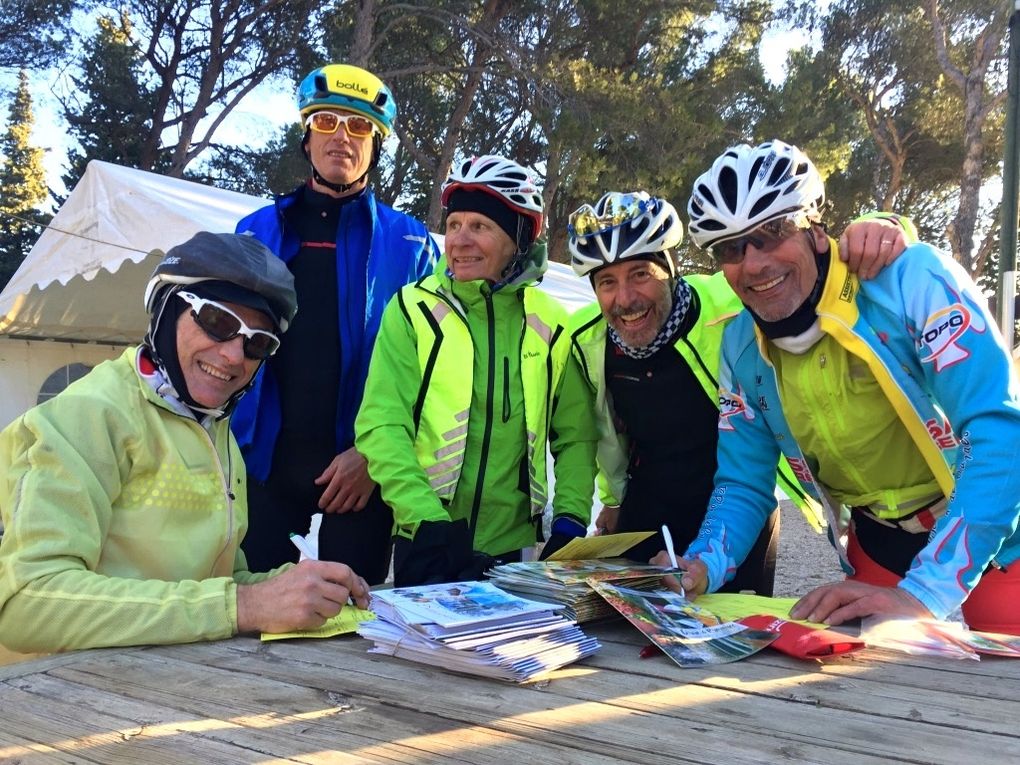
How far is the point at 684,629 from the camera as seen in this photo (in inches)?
77.0

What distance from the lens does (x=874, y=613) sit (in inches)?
79.0

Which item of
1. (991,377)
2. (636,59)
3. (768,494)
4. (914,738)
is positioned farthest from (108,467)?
(636,59)

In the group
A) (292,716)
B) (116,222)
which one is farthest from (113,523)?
(116,222)

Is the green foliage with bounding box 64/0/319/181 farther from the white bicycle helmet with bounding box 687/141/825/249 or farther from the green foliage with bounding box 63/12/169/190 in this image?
the white bicycle helmet with bounding box 687/141/825/249

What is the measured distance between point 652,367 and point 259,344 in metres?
1.38

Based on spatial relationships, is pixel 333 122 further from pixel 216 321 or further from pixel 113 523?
pixel 113 523

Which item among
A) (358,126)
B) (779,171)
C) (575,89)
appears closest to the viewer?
(779,171)

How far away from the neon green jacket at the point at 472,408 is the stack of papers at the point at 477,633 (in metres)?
Answer: 0.73

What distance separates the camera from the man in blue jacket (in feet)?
10.4

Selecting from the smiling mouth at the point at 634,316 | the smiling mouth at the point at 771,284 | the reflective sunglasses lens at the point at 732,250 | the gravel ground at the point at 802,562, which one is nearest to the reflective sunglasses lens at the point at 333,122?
the smiling mouth at the point at 634,316

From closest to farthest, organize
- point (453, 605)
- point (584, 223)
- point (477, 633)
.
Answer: point (477, 633) < point (453, 605) < point (584, 223)

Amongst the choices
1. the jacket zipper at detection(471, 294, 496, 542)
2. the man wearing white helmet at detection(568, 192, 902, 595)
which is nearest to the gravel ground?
the man wearing white helmet at detection(568, 192, 902, 595)

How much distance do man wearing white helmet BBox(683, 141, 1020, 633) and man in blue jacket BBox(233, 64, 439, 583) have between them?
1311mm

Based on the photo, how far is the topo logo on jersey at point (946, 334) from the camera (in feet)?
6.92
